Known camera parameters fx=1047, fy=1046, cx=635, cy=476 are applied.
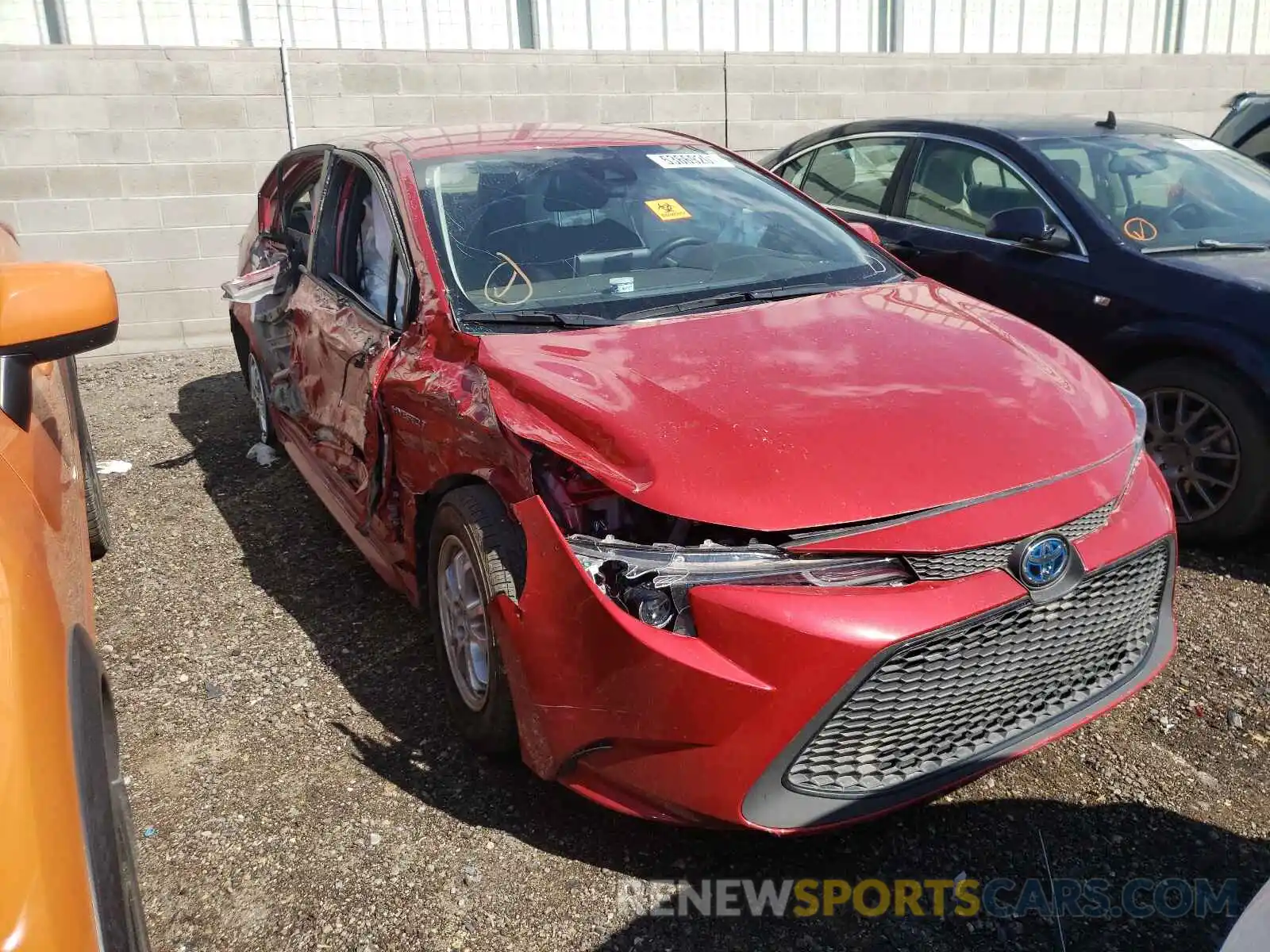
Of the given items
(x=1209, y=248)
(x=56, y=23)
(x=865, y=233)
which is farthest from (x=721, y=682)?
(x=56, y=23)

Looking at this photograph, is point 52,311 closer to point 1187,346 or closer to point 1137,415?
point 1137,415

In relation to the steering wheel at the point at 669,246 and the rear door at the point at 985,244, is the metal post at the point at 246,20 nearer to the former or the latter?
the rear door at the point at 985,244

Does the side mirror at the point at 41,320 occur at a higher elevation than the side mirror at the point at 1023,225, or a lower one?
higher

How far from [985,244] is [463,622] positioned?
3.24 m

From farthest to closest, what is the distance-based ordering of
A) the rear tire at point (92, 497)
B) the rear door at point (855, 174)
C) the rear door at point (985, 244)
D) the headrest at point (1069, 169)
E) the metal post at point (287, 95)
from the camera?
the metal post at point (287, 95) < the rear door at point (855, 174) < the headrest at point (1069, 169) < the rear door at point (985, 244) < the rear tire at point (92, 497)

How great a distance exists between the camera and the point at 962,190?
5.12 meters

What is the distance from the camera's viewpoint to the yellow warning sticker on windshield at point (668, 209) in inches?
139

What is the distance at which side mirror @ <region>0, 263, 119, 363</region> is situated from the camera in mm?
1905

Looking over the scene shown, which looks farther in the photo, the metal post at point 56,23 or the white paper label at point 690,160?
the metal post at point 56,23

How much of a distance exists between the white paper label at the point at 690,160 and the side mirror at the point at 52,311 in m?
2.19

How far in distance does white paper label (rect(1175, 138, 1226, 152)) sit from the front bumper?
12.0 ft

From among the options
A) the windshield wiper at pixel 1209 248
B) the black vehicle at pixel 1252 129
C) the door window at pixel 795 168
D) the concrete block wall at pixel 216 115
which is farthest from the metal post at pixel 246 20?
the black vehicle at pixel 1252 129

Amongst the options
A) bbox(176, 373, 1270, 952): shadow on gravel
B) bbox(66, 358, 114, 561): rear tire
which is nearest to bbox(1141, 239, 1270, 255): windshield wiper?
bbox(176, 373, 1270, 952): shadow on gravel

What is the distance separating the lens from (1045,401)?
262cm
